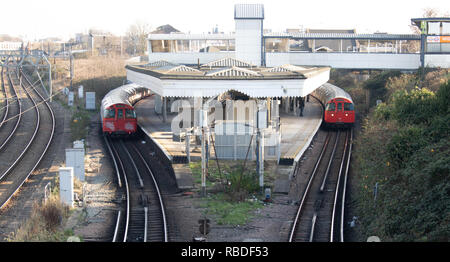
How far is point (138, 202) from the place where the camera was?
1856 centimetres

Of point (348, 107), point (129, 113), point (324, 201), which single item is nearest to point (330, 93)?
point (348, 107)

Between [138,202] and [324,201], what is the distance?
20.5ft

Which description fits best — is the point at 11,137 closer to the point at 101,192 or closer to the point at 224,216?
the point at 101,192

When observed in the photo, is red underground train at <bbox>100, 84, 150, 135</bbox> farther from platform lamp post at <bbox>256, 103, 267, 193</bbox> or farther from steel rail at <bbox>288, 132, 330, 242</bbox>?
platform lamp post at <bbox>256, 103, 267, 193</bbox>

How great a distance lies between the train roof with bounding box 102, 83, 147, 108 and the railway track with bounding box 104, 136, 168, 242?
4.08 meters

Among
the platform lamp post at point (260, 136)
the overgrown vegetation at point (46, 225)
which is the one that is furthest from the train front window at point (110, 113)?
A: the overgrown vegetation at point (46, 225)

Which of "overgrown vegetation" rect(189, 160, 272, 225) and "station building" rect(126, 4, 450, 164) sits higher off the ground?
"station building" rect(126, 4, 450, 164)

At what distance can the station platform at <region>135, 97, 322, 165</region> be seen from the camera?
25125 mm

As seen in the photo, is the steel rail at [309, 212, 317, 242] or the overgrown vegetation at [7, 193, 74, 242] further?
the steel rail at [309, 212, 317, 242]

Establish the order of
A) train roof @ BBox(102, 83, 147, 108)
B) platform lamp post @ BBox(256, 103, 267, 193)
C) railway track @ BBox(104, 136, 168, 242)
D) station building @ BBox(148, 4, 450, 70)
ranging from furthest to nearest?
station building @ BBox(148, 4, 450, 70)
train roof @ BBox(102, 83, 147, 108)
platform lamp post @ BBox(256, 103, 267, 193)
railway track @ BBox(104, 136, 168, 242)

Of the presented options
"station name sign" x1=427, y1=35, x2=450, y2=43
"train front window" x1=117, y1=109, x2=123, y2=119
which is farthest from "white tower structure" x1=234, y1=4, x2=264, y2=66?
"train front window" x1=117, y1=109, x2=123, y2=119

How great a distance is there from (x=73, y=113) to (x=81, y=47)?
240ft

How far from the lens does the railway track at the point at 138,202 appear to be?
15.1 m

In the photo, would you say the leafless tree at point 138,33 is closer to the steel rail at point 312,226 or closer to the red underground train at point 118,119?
the red underground train at point 118,119
